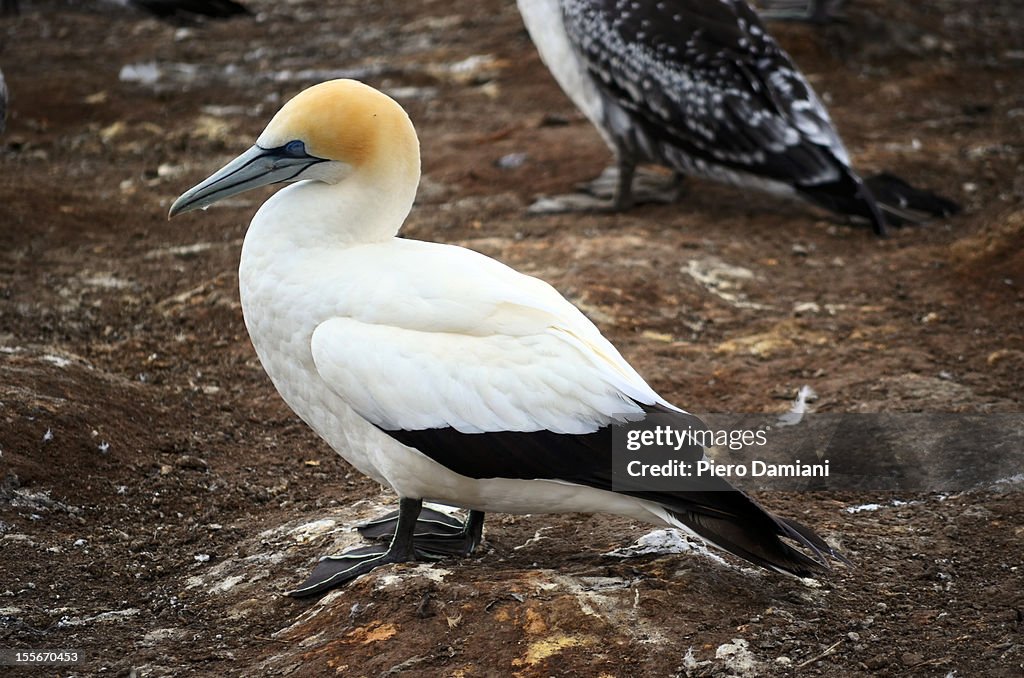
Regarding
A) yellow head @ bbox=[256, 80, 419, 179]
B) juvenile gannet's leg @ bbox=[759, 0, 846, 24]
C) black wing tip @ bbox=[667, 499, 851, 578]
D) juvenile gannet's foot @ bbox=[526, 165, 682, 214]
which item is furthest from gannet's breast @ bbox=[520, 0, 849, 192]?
black wing tip @ bbox=[667, 499, 851, 578]

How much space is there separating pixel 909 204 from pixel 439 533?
15.8 feet

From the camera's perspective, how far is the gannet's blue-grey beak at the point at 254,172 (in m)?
3.75

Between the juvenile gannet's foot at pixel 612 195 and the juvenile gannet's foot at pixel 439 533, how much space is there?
3.88m

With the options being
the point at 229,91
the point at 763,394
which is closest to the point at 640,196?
the point at 763,394

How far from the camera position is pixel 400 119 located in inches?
147

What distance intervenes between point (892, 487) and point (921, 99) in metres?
6.71

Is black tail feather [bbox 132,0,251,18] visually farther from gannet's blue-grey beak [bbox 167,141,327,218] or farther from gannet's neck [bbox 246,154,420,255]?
gannet's neck [bbox 246,154,420,255]

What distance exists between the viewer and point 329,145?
3699 millimetres

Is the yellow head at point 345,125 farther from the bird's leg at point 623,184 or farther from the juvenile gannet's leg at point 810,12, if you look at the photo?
Answer: the juvenile gannet's leg at point 810,12

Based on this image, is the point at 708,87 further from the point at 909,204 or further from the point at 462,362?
the point at 462,362

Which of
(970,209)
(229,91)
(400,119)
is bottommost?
(970,209)

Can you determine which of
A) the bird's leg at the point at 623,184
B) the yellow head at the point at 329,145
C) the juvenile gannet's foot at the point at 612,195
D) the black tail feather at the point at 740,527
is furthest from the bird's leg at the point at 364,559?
the bird's leg at the point at 623,184

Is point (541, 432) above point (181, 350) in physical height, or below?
above

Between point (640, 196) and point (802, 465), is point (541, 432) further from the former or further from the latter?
point (640, 196)
